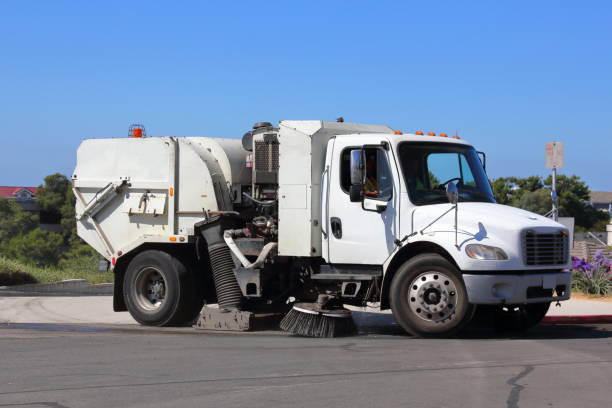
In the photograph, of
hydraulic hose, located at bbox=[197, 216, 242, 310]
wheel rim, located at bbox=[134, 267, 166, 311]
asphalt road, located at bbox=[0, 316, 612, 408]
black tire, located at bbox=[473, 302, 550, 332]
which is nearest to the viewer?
asphalt road, located at bbox=[0, 316, 612, 408]

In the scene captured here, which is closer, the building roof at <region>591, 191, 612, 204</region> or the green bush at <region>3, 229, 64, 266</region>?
the green bush at <region>3, 229, 64, 266</region>

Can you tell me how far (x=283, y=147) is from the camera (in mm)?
12492

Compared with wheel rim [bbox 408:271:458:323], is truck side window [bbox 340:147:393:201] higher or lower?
higher

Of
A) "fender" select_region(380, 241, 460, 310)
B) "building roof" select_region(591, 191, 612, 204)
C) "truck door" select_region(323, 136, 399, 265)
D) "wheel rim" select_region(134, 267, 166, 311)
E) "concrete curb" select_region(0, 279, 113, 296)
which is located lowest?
"concrete curb" select_region(0, 279, 113, 296)

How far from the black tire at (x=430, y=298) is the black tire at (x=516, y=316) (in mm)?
1526

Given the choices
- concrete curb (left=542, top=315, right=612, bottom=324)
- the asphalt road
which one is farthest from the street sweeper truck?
concrete curb (left=542, top=315, right=612, bottom=324)

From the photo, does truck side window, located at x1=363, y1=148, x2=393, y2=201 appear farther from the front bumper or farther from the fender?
the front bumper

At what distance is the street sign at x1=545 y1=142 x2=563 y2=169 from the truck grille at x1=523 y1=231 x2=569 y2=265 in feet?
23.4

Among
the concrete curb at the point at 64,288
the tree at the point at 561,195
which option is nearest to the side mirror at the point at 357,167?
the concrete curb at the point at 64,288

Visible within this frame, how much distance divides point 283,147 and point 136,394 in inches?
228

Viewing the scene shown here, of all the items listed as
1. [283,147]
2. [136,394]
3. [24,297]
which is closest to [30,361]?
[136,394]

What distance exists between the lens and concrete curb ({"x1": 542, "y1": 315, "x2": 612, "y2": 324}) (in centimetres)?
1391

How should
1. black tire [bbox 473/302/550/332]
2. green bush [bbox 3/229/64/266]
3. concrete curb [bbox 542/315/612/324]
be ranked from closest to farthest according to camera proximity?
black tire [bbox 473/302/550/332]
concrete curb [bbox 542/315/612/324]
green bush [bbox 3/229/64/266]

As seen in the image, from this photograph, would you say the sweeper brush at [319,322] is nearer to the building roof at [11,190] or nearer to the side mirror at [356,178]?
the side mirror at [356,178]
